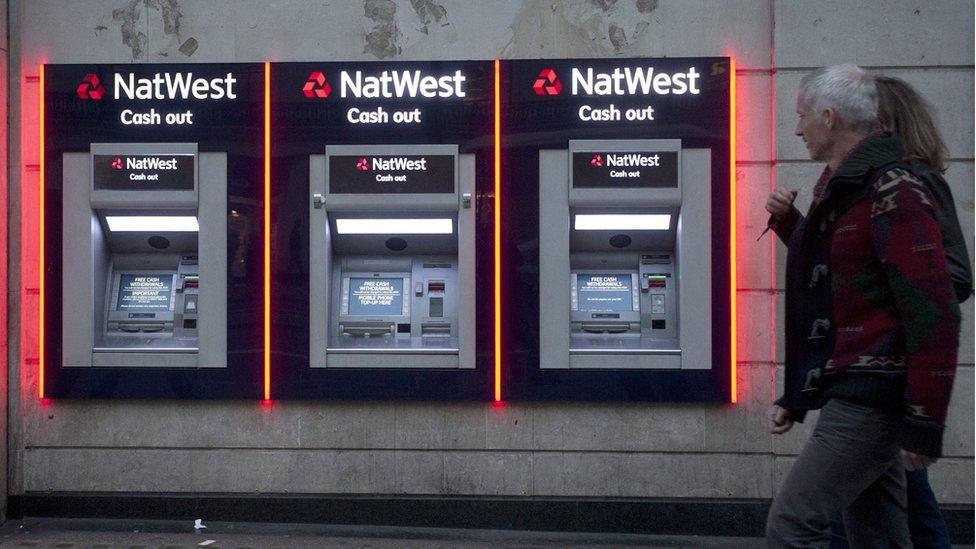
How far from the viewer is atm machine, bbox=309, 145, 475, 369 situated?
5434 millimetres

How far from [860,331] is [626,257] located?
9.91 ft

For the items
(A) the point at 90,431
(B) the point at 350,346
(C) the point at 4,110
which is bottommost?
(A) the point at 90,431

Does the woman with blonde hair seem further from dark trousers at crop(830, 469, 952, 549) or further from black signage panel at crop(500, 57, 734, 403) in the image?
black signage panel at crop(500, 57, 734, 403)

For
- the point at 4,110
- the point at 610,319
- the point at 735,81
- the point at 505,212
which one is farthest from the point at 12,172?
the point at 735,81

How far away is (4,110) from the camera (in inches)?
219

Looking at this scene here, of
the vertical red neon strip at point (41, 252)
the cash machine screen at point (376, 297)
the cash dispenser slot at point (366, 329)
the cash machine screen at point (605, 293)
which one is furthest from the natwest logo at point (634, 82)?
the vertical red neon strip at point (41, 252)

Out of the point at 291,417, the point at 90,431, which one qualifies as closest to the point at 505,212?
the point at 291,417

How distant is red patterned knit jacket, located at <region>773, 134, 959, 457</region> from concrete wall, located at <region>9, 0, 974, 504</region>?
2.70 meters

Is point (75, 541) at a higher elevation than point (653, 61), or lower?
lower

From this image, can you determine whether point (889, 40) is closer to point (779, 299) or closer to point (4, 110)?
point (779, 299)

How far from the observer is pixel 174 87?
5.55 m

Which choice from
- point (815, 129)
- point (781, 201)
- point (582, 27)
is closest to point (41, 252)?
point (582, 27)

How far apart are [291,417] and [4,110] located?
241 centimetres

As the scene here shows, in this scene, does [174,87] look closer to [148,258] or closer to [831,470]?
[148,258]
